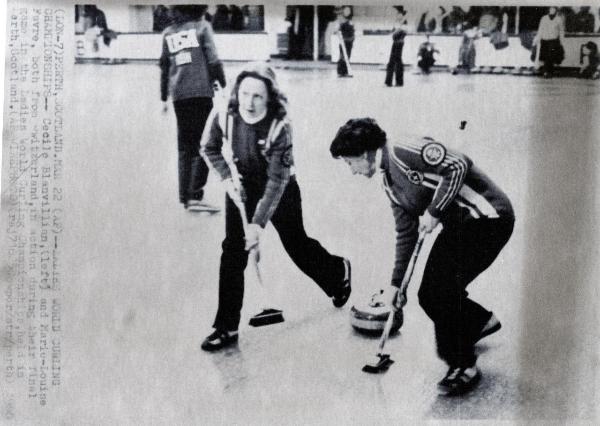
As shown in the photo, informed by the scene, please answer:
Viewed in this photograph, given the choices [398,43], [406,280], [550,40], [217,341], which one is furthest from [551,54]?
[217,341]

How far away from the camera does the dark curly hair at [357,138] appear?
127 cm

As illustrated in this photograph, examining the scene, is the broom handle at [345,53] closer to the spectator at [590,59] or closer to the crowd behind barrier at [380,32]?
the crowd behind barrier at [380,32]

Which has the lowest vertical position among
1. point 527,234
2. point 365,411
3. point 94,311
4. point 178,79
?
point 365,411

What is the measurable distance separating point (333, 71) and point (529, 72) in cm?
41

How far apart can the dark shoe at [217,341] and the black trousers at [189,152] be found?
0.28 m

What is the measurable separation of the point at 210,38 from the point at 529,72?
0.67 metres

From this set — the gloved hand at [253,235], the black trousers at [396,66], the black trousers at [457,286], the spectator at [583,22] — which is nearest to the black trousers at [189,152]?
the gloved hand at [253,235]

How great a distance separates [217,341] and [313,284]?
0.23 metres

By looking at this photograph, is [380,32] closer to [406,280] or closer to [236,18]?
[236,18]

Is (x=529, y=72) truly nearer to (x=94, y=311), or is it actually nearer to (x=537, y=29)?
(x=537, y=29)

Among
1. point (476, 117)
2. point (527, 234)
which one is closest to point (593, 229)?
point (527, 234)

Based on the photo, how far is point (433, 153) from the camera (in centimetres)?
126

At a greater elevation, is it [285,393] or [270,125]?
[270,125]

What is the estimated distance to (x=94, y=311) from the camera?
50.3 inches
